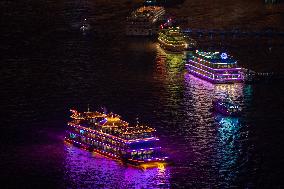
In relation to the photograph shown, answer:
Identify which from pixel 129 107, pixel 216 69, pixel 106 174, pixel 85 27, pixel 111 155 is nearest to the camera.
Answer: pixel 106 174

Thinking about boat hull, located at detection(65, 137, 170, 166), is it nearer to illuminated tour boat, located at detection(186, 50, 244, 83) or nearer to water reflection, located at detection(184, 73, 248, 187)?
water reflection, located at detection(184, 73, 248, 187)

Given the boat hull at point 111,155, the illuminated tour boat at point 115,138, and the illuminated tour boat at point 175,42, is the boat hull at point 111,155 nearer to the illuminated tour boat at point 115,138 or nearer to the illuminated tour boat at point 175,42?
the illuminated tour boat at point 115,138

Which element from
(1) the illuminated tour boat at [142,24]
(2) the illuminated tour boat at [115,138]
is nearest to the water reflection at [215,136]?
(2) the illuminated tour boat at [115,138]

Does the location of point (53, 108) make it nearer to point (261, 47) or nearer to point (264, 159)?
point (264, 159)

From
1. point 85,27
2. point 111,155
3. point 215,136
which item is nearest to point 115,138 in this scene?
point 111,155

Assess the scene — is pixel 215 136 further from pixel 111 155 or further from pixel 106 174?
pixel 106 174
